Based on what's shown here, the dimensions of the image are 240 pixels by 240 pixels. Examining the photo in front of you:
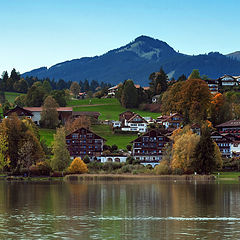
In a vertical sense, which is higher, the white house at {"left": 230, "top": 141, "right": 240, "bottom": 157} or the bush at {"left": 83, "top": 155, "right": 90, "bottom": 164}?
the white house at {"left": 230, "top": 141, "right": 240, "bottom": 157}

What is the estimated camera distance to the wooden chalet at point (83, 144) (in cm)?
13275

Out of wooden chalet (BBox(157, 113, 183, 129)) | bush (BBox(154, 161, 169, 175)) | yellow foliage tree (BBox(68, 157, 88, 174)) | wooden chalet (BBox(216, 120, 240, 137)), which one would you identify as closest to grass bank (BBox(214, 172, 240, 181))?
bush (BBox(154, 161, 169, 175))

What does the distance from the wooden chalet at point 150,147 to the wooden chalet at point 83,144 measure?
28.4 ft

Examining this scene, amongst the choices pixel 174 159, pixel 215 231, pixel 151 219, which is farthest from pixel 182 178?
pixel 215 231

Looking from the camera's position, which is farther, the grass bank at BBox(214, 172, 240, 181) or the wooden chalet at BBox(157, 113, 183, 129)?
the wooden chalet at BBox(157, 113, 183, 129)

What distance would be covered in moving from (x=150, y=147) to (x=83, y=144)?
15781mm

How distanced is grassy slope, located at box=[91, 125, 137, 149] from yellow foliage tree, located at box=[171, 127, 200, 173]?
1318 inches

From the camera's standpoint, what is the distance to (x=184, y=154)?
103188mm

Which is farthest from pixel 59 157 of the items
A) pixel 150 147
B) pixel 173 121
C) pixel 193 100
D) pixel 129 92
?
pixel 129 92

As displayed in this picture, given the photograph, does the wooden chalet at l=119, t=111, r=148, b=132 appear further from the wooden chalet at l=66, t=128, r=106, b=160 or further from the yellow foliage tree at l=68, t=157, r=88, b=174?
the yellow foliage tree at l=68, t=157, r=88, b=174

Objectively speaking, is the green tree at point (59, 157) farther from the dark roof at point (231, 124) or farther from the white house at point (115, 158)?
the dark roof at point (231, 124)

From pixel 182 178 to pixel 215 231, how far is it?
203ft

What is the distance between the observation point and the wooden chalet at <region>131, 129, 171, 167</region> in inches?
5069

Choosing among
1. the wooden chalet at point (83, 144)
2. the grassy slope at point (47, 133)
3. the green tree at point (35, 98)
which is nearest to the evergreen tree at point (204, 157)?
the wooden chalet at point (83, 144)
